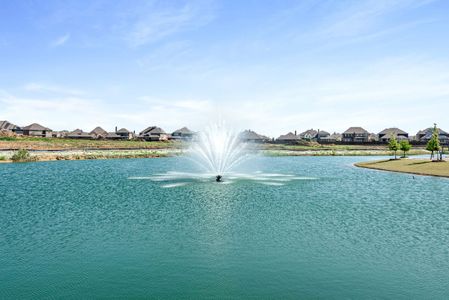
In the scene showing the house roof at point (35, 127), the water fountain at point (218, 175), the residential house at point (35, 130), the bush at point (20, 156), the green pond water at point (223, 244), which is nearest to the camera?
the green pond water at point (223, 244)

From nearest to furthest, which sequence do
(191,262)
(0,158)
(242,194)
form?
1. (191,262)
2. (242,194)
3. (0,158)

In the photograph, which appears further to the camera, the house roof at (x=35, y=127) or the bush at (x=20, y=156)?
the house roof at (x=35, y=127)

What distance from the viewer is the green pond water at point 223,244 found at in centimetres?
1828

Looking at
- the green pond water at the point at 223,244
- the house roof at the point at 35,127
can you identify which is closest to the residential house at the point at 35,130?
the house roof at the point at 35,127

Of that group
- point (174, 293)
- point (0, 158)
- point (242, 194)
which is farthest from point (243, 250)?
point (0, 158)

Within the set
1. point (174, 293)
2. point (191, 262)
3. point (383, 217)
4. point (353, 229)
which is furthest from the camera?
point (383, 217)

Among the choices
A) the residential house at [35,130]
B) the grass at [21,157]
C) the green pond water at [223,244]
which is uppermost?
the residential house at [35,130]

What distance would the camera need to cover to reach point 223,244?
82.3ft

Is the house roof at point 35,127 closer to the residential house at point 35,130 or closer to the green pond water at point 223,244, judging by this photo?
the residential house at point 35,130

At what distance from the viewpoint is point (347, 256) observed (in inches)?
895

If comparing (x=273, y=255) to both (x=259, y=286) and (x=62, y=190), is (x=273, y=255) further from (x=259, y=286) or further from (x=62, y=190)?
(x=62, y=190)

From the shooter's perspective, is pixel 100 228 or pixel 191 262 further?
pixel 100 228

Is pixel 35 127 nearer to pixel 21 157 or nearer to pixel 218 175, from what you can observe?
pixel 21 157

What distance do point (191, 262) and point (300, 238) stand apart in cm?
911
